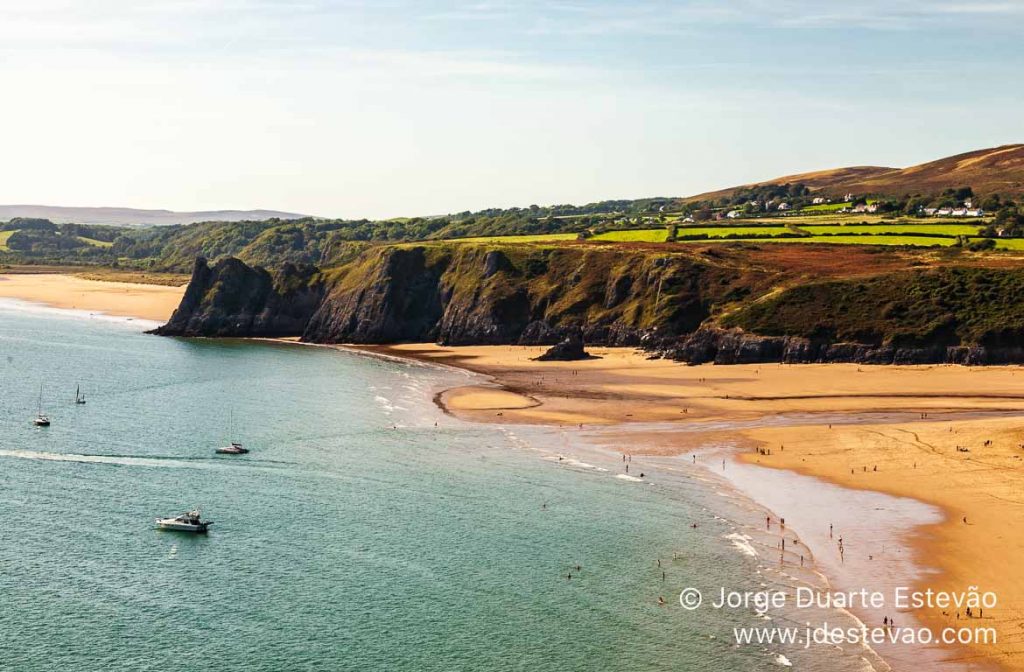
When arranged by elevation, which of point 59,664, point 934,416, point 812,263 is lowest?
point 59,664

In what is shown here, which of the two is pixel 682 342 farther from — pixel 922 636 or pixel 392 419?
pixel 922 636

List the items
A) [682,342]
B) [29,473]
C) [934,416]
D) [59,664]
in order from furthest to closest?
[682,342]
[934,416]
[29,473]
[59,664]

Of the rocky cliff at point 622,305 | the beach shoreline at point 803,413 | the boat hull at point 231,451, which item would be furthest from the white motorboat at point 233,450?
the rocky cliff at point 622,305

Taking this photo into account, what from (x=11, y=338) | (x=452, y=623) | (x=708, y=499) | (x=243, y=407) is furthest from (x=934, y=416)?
(x=11, y=338)

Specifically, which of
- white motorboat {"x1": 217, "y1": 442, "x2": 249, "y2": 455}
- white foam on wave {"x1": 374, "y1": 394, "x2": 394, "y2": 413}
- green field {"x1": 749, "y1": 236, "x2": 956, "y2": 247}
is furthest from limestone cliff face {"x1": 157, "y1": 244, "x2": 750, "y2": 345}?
white motorboat {"x1": 217, "y1": 442, "x2": 249, "y2": 455}

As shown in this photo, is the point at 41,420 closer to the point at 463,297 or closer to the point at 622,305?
the point at 463,297

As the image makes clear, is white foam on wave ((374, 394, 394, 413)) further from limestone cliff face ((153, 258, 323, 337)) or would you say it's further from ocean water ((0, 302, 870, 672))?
limestone cliff face ((153, 258, 323, 337))

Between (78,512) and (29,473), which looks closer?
(78,512)

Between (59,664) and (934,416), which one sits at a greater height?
(934,416)
